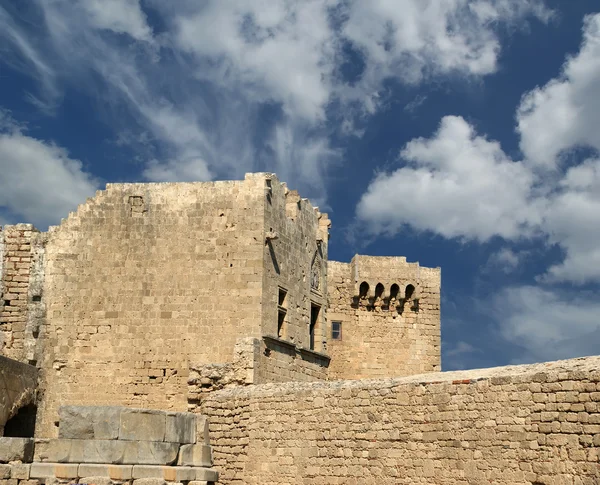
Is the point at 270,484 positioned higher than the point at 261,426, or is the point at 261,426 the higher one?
the point at 261,426

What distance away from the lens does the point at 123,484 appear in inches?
418

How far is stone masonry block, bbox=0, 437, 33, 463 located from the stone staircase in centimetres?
7

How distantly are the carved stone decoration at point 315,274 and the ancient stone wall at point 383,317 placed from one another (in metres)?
1.83

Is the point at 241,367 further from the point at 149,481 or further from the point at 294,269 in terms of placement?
the point at 149,481

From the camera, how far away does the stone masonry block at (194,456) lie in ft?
37.8

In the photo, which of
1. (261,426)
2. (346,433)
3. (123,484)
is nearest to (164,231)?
(261,426)

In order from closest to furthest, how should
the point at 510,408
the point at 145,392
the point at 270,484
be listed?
the point at 510,408 → the point at 270,484 → the point at 145,392

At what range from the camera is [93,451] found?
1084cm

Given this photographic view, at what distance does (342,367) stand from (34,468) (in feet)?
44.9

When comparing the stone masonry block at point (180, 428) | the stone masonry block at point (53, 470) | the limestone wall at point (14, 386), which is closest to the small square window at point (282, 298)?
the limestone wall at point (14, 386)

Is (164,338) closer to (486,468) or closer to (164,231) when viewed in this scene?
(164,231)

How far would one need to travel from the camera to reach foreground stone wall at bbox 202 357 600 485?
35.4 ft

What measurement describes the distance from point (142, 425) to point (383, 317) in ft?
44.9

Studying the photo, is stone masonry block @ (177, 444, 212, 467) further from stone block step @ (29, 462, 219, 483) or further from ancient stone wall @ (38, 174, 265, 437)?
ancient stone wall @ (38, 174, 265, 437)
